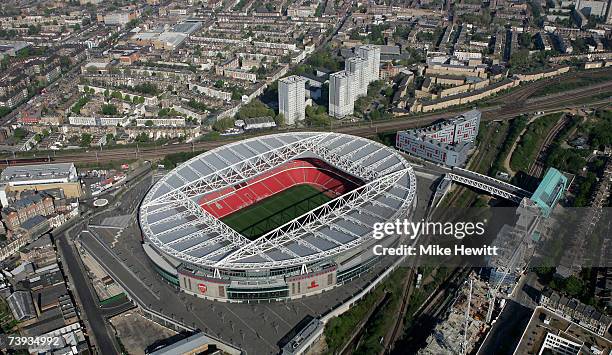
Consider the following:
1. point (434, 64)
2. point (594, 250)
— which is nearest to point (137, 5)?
point (434, 64)

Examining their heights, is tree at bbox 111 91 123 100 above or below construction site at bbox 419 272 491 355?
above

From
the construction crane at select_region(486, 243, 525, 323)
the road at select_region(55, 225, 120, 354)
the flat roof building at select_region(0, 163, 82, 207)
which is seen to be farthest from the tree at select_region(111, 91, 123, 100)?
the construction crane at select_region(486, 243, 525, 323)

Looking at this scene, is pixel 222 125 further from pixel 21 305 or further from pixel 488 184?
pixel 21 305

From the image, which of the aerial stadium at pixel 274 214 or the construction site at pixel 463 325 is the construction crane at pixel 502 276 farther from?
the aerial stadium at pixel 274 214

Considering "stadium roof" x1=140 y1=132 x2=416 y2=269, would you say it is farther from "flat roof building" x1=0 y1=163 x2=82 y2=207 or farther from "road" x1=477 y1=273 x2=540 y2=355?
"flat roof building" x1=0 y1=163 x2=82 y2=207

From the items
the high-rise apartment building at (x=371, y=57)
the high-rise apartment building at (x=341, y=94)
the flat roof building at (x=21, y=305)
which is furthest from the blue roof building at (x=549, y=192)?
the flat roof building at (x=21, y=305)
